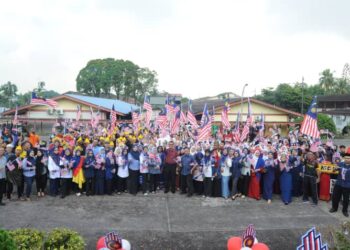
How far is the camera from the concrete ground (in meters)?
6.56

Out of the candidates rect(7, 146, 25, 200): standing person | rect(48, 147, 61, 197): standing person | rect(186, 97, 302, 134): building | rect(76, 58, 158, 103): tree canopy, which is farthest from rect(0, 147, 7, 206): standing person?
rect(76, 58, 158, 103): tree canopy

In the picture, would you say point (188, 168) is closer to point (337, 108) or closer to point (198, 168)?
point (198, 168)

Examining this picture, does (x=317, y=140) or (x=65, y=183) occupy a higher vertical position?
(x=317, y=140)

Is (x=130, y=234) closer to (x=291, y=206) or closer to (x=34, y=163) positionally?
(x=34, y=163)

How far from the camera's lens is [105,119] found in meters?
28.3

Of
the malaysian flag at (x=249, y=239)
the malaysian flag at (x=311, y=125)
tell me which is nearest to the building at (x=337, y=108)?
the malaysian flag at (x=311, y=125)

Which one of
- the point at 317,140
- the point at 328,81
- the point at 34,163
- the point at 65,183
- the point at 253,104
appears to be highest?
the point at 328,81

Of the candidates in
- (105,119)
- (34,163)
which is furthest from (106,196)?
(105,119)

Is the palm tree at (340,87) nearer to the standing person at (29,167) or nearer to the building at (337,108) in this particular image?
the building at (337,108)

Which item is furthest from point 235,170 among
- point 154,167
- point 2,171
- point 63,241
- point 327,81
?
point 327,81

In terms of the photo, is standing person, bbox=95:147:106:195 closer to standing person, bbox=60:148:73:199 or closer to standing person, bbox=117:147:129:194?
standing person, bbox=117:147:129:194

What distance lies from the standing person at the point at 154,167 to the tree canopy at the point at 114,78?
53.9 metres

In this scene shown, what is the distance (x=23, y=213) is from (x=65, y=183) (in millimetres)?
1644

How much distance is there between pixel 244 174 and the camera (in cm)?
946
